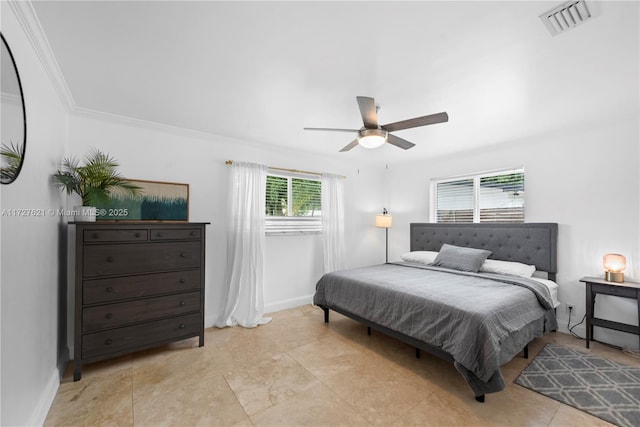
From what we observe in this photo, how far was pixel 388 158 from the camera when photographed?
4789 millimetres

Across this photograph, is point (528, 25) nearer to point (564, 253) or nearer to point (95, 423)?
point (564, 253)

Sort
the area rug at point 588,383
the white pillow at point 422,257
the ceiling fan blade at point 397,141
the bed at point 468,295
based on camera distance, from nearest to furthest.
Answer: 1. the area rug at point 588,383
2. the bed at point 468,295
3. the ceiling fan blade at point 397,141
4. the white pillow at point 422,257

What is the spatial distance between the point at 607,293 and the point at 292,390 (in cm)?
324

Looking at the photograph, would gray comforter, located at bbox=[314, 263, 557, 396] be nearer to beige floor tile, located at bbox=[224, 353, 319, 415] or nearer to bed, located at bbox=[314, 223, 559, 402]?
bed, located at bbox=[314, 223, 559, 402]

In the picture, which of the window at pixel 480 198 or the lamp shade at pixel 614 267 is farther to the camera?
the window at pixel 480 198

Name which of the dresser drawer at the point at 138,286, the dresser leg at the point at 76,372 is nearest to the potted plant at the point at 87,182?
the dresser drawer at the point at 138,286

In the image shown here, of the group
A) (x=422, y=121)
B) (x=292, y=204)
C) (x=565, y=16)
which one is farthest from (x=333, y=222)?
(x=565, y=16)

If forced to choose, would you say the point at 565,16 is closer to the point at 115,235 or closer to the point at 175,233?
the point at 175,233

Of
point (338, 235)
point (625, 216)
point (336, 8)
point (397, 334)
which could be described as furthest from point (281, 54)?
point (625, 216)

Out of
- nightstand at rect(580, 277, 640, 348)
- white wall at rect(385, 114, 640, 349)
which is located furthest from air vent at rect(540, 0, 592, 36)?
nightstand at rect(580, 277, 640, 348)

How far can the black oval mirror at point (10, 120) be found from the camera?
128 centimetres

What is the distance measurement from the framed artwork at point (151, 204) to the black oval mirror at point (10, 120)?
1.47m

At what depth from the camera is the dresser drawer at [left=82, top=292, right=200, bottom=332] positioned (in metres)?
2.40

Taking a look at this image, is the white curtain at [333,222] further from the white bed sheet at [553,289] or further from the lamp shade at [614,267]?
the lamp shade at [614,267]
